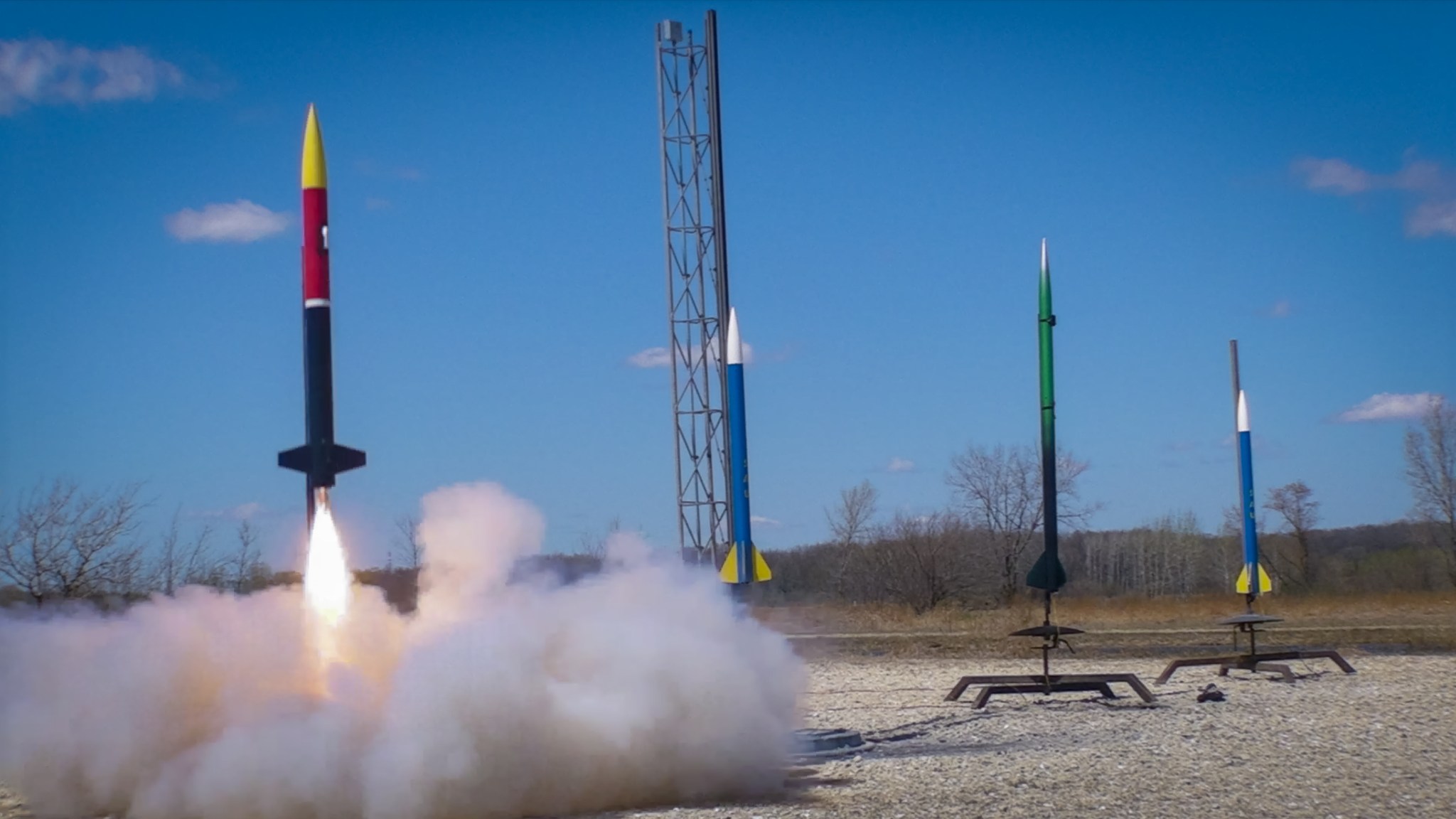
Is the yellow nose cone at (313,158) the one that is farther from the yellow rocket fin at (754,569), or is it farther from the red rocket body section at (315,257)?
the yellow rocket fin at (754,569)

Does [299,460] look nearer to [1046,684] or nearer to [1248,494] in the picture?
[1046,684]

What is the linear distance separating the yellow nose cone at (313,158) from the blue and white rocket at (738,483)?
488 centimetres

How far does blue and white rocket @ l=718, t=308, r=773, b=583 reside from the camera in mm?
14445

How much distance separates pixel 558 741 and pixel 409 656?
112 centimetres

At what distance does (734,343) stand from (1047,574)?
172 inches

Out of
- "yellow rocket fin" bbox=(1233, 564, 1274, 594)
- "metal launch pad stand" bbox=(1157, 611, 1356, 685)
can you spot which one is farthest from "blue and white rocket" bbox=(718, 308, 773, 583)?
"yellow rocket fin" bbox=(1233, 564, 1274, 594)

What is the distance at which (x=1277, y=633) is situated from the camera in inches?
1016

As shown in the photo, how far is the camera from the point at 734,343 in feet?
49.6

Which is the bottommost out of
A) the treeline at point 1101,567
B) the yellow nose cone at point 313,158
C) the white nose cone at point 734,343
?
the treeline at point 1101,567

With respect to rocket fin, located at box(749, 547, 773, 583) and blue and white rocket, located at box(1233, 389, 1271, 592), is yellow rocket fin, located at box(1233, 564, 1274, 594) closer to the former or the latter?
blue and white rocket, located at box(1233, 389, 1271, 592)

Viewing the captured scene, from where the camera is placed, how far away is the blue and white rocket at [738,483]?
14.4m

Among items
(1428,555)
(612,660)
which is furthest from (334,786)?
(1428,555)

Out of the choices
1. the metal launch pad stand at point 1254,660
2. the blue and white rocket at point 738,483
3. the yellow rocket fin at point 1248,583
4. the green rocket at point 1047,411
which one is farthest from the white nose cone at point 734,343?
the yellow rocket fin at point 1248,583

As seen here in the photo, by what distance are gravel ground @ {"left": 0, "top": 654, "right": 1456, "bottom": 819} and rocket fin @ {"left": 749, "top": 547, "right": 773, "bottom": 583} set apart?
1492 millimetres
